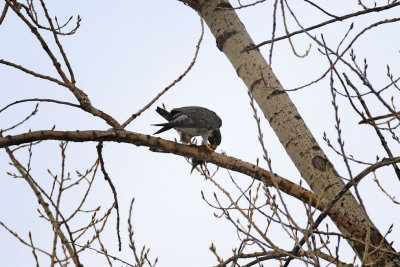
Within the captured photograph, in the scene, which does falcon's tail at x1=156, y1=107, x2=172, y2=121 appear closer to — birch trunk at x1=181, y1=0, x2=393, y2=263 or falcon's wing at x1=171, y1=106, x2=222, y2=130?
falcon's wing at x1=171, y1=106, x2=222, y2=130

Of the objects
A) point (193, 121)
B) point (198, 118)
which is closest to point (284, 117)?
point (193, 121)

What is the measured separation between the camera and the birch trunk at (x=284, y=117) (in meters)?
2.64

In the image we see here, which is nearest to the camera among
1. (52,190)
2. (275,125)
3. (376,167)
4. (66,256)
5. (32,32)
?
(376,167)

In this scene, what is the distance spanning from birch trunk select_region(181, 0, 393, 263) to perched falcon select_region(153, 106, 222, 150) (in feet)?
3.17

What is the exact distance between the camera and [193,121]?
15.1 feet

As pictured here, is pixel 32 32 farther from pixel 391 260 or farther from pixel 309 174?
pixel 391 260

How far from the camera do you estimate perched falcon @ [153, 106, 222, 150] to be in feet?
14.4

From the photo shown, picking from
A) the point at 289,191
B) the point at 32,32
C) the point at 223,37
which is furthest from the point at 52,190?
the point at 223,37

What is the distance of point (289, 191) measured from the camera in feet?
8.70

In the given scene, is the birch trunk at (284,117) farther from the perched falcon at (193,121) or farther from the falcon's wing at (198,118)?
the falcon's wing at (198,118)

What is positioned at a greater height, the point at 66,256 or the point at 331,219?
the point at 66,256

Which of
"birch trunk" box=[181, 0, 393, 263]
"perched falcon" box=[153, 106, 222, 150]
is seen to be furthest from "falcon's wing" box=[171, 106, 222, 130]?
"birch trunk" box=[181, 0, 393, 263]

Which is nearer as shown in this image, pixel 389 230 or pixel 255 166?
pixel 389 230

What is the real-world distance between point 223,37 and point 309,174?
1.34 m
